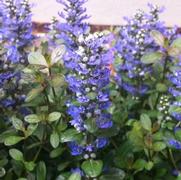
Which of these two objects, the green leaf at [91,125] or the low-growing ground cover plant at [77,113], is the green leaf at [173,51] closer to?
the low-growing ground cover plant at [77,113]

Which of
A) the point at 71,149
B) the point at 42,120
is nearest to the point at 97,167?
the point at 71,149

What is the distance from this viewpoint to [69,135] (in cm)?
147

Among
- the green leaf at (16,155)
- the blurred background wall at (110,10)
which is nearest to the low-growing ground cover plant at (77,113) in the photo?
the green leaf at (16,155)

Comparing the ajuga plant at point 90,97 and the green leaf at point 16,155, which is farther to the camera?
the green leaf at point 16,155

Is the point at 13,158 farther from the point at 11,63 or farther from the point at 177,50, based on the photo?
the point at 177,50

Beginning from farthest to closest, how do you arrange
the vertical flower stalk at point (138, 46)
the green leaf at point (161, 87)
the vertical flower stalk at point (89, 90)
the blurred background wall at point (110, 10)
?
1. the blurred background wall at point (110, 10)
2. the vertical flower stalk at point (138, 46)
3. the green leaf at point (161, 87)
4. the vertical flower stalk at point (89, 90)

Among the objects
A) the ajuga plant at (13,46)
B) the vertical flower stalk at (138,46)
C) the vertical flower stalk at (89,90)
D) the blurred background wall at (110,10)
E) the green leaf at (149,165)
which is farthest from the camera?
the blurred background wall at (110,10)

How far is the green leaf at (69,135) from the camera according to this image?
4.78 ft

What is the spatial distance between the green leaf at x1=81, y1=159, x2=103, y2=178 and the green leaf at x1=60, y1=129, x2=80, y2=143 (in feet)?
0.25

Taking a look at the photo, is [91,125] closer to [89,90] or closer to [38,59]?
[89,90]

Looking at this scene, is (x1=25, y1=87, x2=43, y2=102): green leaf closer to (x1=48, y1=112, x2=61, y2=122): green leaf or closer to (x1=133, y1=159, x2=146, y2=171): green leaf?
(x1=48, y1=112, x2=61, y2=122): green leaf

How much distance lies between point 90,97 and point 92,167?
0.65ft

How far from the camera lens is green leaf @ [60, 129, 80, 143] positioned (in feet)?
4.78

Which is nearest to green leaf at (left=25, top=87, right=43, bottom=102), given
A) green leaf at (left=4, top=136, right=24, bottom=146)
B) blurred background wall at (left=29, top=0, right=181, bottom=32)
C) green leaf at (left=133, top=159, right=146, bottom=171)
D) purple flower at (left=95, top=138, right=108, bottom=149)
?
green leaf at (left=4, top=136, right=24, bottom=146)
